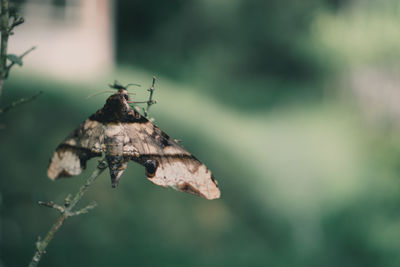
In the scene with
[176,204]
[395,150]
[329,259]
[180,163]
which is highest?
[180,163]

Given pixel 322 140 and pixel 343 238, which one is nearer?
pixel 343 238

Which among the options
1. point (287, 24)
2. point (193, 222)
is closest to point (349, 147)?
point (193, 222)

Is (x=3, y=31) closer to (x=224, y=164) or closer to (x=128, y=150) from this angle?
(x=128, y=150)

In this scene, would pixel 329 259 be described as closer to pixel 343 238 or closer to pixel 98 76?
pixel 343 238

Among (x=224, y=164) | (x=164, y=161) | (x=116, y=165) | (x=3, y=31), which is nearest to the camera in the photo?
A: (x=3, y=31)

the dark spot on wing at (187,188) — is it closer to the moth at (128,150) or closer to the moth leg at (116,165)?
the moth at (128,150)

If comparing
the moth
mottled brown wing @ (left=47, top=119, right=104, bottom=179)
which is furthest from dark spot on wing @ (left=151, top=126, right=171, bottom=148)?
mottled brown wing @ (left=47, top=119, right=104, bottom=179)

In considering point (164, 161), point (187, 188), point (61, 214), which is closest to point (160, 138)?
point (164, 161)

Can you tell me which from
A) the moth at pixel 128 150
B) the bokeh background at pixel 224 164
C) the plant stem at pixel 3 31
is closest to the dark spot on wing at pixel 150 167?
the moth at pixel 128 150
